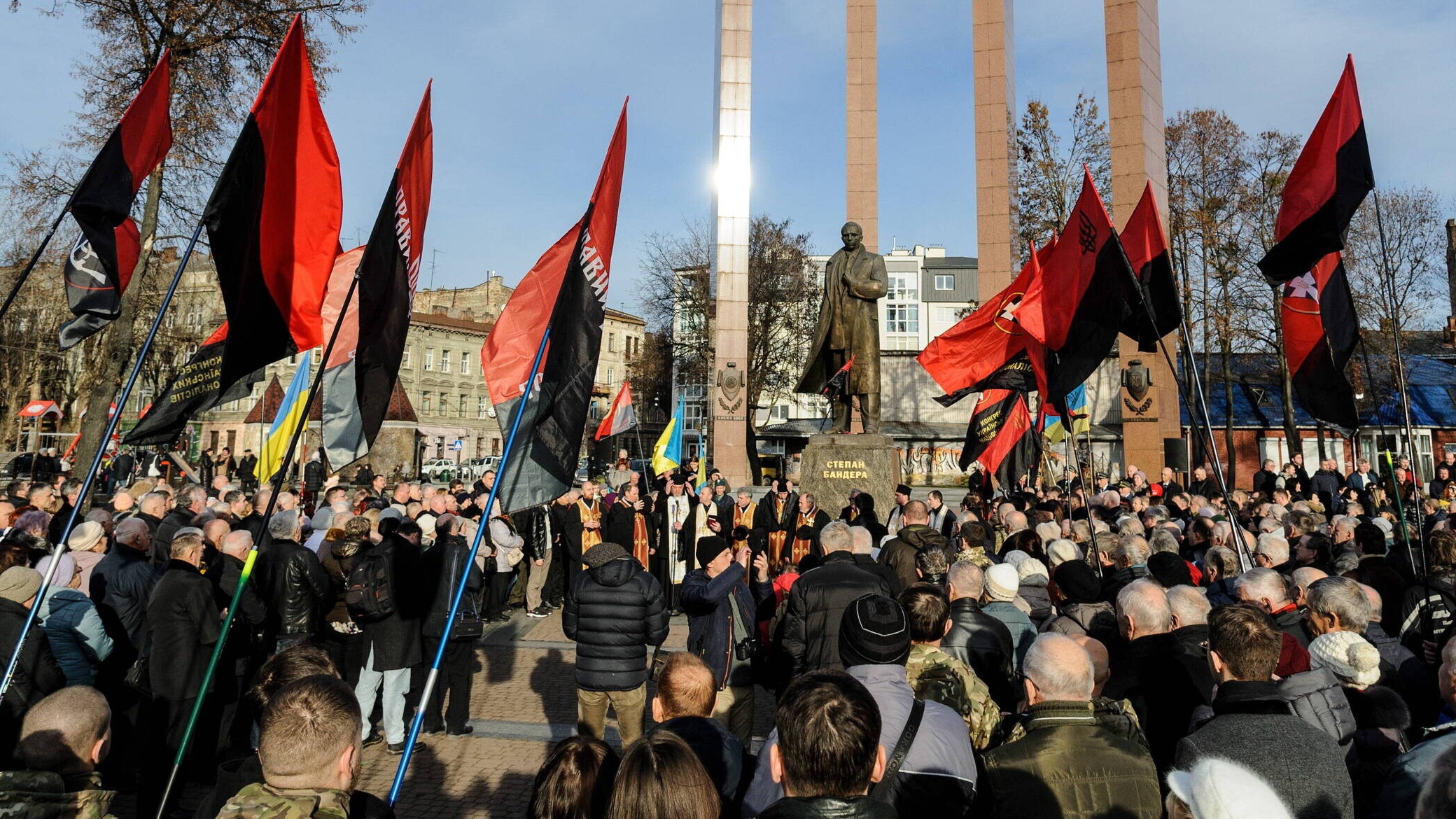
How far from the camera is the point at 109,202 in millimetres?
5859

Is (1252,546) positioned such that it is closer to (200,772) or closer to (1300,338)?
(1300,338)

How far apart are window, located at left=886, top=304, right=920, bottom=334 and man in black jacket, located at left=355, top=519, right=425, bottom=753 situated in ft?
187

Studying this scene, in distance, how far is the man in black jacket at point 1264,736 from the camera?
2.83 meters

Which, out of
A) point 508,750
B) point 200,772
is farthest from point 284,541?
point 508,750

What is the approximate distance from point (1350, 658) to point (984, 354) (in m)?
7.75

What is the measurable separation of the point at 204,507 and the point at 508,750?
506 cm

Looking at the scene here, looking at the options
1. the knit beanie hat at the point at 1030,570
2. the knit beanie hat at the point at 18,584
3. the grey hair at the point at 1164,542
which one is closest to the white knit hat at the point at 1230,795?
the knit beanie hat at the point at 1030,570

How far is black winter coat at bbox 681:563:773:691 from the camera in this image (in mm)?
5898

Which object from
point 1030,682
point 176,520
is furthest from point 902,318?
point 1030,682

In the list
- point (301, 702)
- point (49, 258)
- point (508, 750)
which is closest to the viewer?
point (301, 702)

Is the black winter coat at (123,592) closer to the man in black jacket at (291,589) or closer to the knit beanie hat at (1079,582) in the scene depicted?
the man in black jacket at (291,589)

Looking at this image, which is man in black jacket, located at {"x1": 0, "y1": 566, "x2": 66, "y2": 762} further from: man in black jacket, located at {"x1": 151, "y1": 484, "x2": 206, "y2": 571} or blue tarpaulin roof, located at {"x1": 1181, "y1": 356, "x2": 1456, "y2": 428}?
blue tarpaulin roof, located at {"x1": 1181, "y1": 356, "x2": 1456, "y2": 428}

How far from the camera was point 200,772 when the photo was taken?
607cm

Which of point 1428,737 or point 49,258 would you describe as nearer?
point 1428,737
